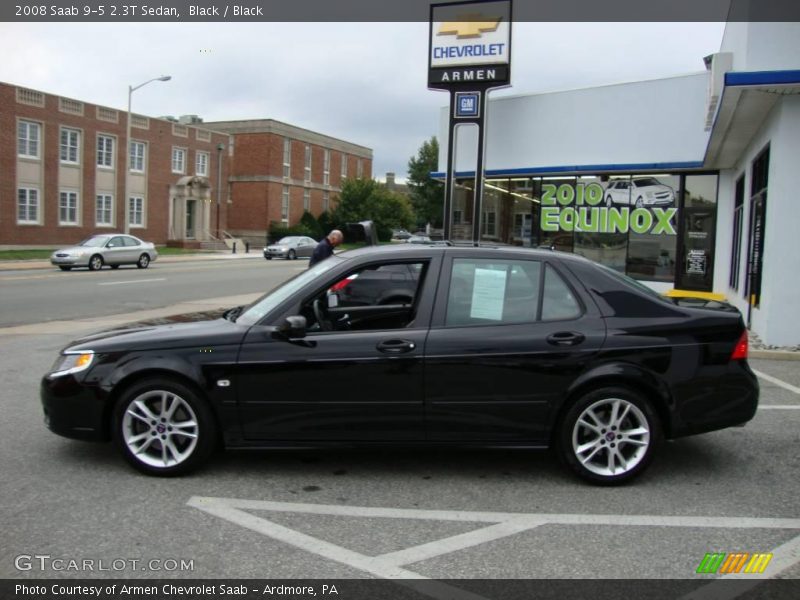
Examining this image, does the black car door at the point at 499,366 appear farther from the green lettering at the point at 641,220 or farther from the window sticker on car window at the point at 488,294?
the green lettering at the point at 641,220

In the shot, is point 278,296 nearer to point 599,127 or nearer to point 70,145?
point 599,127

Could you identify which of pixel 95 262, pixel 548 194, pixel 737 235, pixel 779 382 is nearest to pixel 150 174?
pixel 95 262

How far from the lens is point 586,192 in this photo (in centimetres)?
1828

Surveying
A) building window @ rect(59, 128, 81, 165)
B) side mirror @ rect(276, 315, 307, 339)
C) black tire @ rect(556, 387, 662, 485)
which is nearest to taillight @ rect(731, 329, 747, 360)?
black tire @ rect(556, 387, 662, 485)

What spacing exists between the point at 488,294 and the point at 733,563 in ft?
7.03

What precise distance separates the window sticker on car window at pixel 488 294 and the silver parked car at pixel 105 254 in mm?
25701

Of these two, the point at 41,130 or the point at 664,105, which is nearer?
the point at 664,105

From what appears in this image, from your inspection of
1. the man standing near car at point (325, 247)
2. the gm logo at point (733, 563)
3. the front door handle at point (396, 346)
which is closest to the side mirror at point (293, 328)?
the front door handle at point (396, 346)

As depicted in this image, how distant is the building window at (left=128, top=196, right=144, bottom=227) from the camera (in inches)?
1937

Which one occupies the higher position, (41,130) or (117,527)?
(41,130)

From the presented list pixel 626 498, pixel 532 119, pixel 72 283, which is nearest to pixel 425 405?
pixel 626 498

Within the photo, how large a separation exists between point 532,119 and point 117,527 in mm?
Result: 16835

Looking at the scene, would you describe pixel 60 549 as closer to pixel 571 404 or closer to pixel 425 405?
pixel 425 405

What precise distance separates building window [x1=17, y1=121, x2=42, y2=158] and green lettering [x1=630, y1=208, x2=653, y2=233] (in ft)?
118
